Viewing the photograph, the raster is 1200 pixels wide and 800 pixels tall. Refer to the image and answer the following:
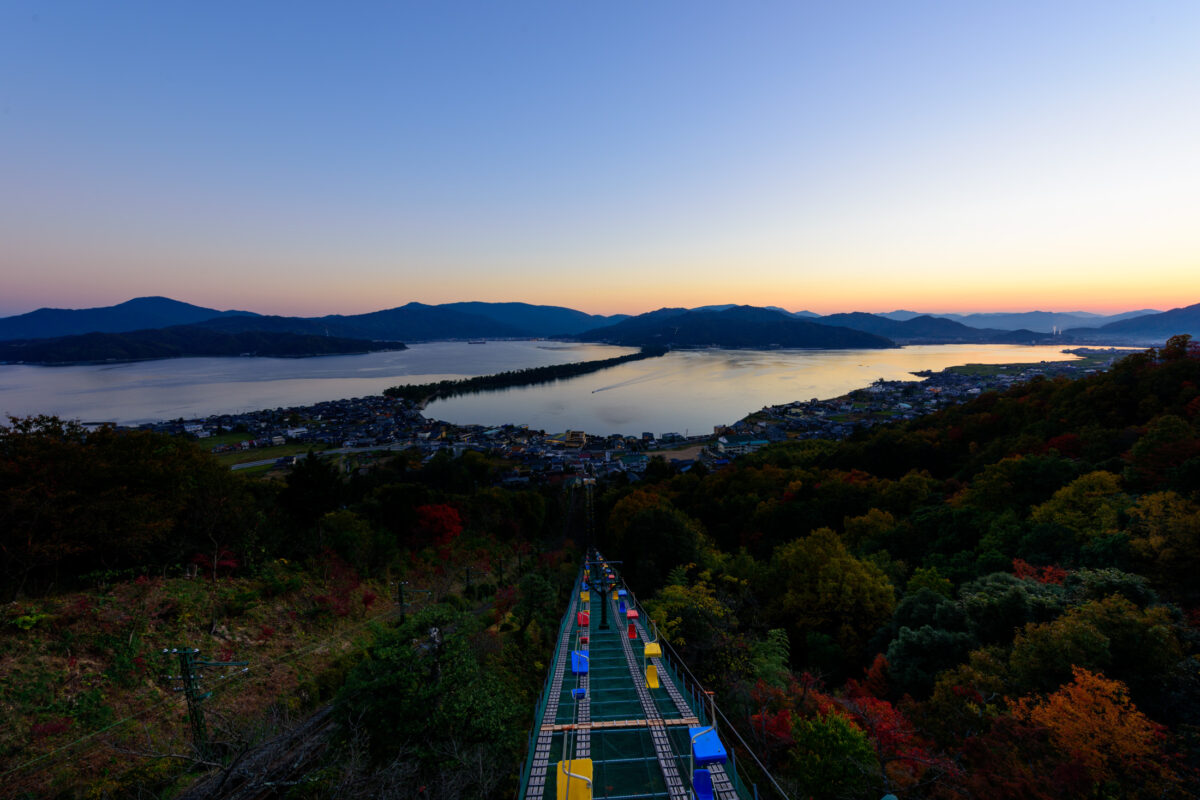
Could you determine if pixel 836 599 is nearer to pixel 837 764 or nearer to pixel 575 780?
pixel 837 764

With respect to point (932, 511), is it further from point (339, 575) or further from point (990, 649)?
point (339, 575)

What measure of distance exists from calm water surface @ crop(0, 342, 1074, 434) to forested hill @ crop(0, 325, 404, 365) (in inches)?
269

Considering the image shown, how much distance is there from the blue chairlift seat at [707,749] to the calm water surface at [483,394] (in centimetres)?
5258

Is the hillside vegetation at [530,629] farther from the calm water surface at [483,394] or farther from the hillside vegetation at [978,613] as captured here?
the calm water surface at [483,394]

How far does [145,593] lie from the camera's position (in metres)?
9.88

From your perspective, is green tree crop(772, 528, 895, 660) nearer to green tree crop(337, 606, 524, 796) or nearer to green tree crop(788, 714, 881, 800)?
green tree crop(788, 714, 881, 800)

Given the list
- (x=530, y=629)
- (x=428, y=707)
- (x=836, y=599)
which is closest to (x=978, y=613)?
(x=836, y=599)

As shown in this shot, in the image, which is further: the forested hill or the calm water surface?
the forested hill

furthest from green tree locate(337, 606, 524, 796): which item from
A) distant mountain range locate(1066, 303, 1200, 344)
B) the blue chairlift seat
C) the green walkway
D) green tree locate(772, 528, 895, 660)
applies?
distant mountain range locate(1066, 303, 1200, 344)

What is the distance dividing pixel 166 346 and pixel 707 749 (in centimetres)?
18431

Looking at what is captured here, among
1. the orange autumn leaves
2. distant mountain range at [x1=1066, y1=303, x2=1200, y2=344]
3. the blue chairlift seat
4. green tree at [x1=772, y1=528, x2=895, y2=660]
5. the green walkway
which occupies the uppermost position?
distant mountain range at [x1=1066, y1=303, x2=1200, y2=344]

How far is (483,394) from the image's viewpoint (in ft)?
285

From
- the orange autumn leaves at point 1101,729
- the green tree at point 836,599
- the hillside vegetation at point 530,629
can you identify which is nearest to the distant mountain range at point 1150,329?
the hillside vegetation at point 530,629

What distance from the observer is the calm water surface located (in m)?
62.4
